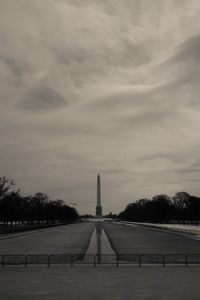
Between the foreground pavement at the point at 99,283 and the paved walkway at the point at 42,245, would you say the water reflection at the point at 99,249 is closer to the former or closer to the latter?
the paved walkway at the point at 42,245

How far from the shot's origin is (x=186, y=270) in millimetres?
24047

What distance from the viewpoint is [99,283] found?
1920 centimetres

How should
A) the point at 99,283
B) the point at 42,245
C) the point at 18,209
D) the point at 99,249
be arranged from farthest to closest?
the point at 18,209 < the point at 42,245 < the point at 99,249 < the point at 99,283

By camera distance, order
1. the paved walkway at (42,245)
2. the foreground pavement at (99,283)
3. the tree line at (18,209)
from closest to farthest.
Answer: the foreground pavement at (99,283), the paved walkway at (42,245), the tree line at (18,209)

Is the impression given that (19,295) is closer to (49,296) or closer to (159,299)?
(49,296)

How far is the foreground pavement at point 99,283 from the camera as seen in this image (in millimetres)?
16047

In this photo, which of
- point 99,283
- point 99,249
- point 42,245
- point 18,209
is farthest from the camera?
point 18,209

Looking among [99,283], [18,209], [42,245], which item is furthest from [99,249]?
[18,209]

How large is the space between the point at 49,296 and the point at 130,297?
301cm

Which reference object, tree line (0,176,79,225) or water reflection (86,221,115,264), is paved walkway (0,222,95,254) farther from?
tree line (0,176,79,225)

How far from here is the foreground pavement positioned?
1605 cm

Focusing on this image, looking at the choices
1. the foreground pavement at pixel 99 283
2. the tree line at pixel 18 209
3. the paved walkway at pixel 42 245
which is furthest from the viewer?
the tree line at pixel 18 209

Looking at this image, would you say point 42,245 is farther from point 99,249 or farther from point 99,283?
point 99,283

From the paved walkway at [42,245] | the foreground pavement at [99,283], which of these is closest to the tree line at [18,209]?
the paved walkway at [42,245]
